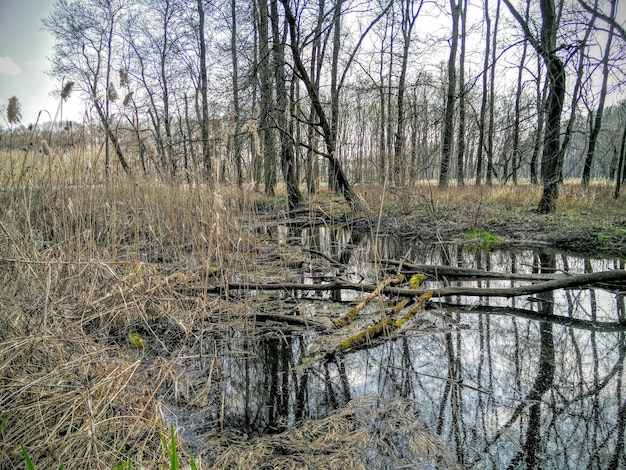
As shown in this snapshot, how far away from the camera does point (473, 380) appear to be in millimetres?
1973

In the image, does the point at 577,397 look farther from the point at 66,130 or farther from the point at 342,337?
the point at 66,130

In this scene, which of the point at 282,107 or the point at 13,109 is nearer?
the point at 13,109

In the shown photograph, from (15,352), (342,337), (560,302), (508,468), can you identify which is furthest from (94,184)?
(560,302)

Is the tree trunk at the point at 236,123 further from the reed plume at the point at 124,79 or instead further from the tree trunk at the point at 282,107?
the reed plume at the point at 124,79

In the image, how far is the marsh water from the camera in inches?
59.6

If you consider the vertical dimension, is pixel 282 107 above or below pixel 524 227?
above

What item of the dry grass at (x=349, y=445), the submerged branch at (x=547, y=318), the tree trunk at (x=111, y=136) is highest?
the tree trunk at (x=111, y=136)

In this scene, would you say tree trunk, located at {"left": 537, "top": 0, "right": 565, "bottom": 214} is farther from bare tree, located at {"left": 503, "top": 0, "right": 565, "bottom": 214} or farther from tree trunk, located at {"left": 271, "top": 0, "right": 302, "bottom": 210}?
tree trunk, located at {"left": 271, "top": 0, "right": 302, "bottom": 210}

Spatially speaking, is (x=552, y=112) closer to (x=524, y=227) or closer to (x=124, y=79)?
(x=524, y=227)

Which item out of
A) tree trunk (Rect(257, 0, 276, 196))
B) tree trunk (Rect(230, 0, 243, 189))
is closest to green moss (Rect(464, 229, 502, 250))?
tree trunk (Rect(230, 0, 243, 189))

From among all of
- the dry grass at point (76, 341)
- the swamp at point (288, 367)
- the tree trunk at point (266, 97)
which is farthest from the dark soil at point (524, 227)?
the dry grass at point (76, 341)

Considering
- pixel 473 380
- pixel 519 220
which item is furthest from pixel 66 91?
pixel 519 220

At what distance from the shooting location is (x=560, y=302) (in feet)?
10.5

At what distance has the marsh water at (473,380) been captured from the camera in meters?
1.51
